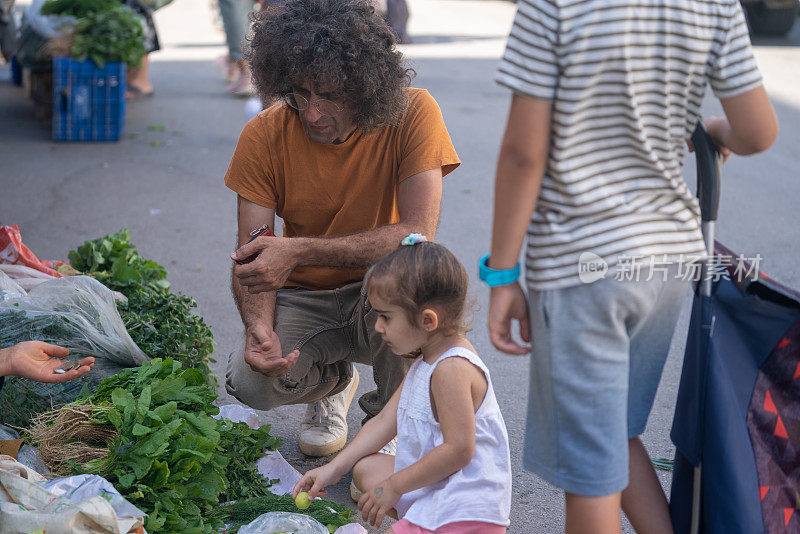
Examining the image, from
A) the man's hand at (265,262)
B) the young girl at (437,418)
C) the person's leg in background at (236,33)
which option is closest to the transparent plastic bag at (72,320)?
the man's hand at (265,262)

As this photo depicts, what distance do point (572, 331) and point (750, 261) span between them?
1.68 feet

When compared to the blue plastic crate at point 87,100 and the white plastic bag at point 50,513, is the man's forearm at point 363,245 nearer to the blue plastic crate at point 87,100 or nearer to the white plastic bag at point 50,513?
the white plastic bag at point 50,513

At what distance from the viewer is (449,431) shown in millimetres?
2102

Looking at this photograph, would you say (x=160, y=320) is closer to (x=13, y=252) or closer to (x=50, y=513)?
(x=13, y=252)

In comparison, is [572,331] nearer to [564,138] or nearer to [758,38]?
[564,138]

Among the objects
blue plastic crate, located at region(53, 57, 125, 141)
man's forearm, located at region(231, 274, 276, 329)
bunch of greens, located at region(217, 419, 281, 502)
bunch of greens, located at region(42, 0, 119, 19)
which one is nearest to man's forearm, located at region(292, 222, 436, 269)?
man's forearm, located at region(231, 274, 276, 329)

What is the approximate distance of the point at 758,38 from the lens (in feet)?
37.7

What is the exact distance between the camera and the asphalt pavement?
11.2ft

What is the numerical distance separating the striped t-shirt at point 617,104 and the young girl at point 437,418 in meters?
0.42

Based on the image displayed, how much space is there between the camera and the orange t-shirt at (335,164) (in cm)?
277

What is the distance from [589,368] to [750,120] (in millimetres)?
579

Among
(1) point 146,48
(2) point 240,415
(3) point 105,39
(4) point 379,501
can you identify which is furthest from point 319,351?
(1) point 146,48

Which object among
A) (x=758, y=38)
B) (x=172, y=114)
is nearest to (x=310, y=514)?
(x=172, y=114)

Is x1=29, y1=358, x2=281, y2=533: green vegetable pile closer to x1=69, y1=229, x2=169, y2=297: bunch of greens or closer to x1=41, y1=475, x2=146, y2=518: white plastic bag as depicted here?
x1=41, y1=475, x2=146, y2=518: white plastic bag
